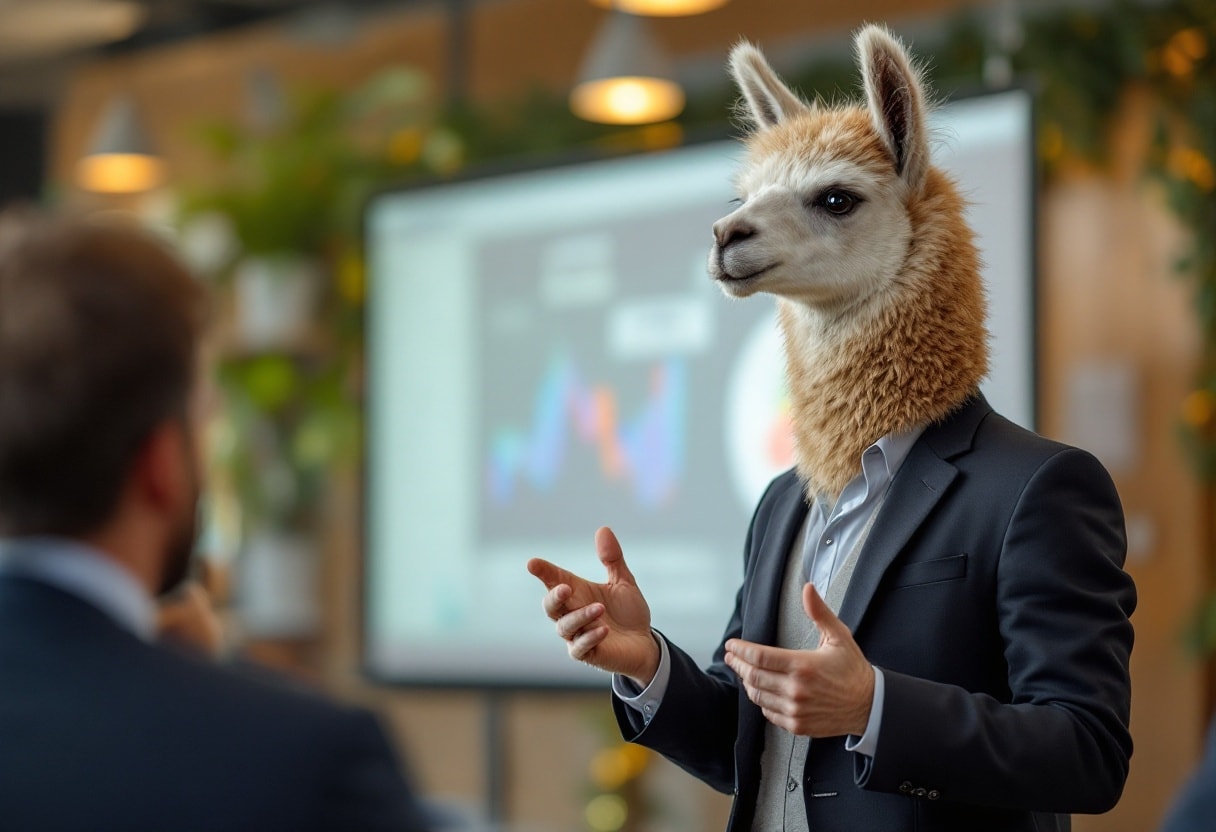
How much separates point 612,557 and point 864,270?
37 centimetres

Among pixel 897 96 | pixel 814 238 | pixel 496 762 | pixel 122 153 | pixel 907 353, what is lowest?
pixel 496 762

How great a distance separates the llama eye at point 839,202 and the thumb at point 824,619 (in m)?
0.47

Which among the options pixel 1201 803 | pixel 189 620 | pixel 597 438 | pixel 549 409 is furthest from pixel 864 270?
pixel 549 409

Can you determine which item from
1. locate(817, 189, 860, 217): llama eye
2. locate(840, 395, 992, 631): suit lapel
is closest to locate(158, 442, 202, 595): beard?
locate(840, 395, 992, 631): suit lapel

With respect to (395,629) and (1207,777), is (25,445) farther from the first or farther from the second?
(395,629)

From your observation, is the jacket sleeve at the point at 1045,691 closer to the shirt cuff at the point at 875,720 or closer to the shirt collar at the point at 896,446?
the shirt cuff at the point at 875,720

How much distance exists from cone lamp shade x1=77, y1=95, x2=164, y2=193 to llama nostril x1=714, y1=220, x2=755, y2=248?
17.0ft

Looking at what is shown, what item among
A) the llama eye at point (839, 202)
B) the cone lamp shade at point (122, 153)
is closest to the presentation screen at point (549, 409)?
the cone lamp shade at point (122, 153)

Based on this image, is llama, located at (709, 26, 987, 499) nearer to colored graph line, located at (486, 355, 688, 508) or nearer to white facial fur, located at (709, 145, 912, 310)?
white facial fur, located at (709, 145, 912, 310)

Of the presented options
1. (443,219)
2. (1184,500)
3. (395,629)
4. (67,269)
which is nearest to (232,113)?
(443,219)

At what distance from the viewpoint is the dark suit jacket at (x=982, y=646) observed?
1243 millimetres

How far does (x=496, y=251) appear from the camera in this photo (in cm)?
464

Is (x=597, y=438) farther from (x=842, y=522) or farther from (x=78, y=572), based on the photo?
(x=78, y=572)

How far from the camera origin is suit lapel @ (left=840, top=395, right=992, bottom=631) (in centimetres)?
136
